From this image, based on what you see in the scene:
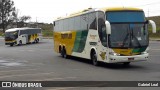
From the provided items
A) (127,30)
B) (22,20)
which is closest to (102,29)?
(127,30)

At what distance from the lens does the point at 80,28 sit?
23922 millimetres

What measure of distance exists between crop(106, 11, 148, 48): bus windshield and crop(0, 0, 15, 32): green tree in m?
123

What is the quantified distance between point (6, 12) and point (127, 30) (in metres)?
126

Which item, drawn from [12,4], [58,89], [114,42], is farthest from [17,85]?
[12,4]

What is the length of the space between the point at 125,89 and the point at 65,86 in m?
2.16

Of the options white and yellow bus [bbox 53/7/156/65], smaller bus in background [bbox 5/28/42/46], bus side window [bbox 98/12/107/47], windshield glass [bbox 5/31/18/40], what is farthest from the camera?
windshield glass [bbox 5/31/18/40]

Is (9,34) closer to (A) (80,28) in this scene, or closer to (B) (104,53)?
→ (A) (80,28)

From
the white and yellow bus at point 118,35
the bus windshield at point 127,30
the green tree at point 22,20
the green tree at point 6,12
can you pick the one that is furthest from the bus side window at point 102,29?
the green tree at point 6,12

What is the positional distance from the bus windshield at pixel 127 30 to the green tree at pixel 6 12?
123156 mm

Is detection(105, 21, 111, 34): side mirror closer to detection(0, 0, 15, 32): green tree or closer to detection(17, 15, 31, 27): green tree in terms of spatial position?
detection(17, 15, 31, 27): green tree

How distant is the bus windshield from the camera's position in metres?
19.3

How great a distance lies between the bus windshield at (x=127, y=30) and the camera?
19.3m

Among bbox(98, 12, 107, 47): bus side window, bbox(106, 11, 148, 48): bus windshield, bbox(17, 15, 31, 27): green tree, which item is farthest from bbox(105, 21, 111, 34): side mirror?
bbox(17, 15, 31, 27): green tree

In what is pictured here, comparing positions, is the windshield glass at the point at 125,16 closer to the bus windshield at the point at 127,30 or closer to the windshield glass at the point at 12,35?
the bus windshield at the point at 127,30
